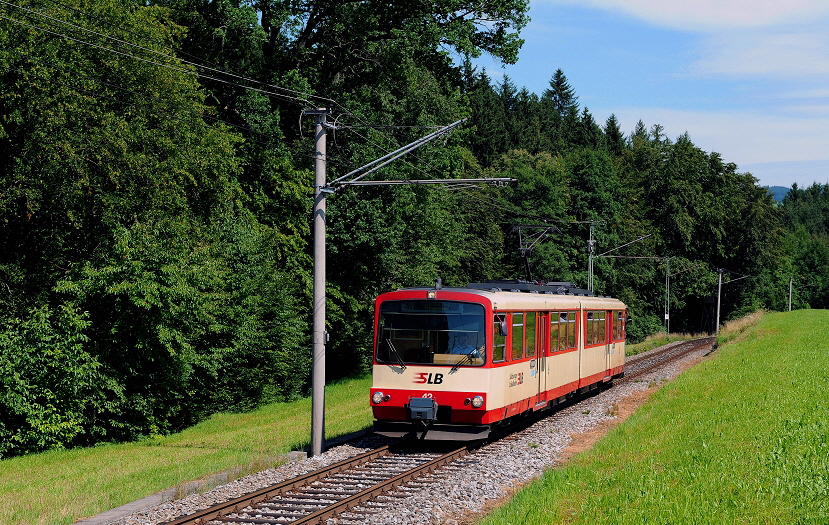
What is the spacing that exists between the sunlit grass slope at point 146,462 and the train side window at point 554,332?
4714 millimetres

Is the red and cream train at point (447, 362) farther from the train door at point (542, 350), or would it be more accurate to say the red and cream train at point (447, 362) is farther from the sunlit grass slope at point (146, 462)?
the sunlit grass slope at point (146, 462)

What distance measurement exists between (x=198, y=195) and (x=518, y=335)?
14.7 metres

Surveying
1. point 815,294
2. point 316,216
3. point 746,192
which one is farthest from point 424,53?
point 815,294

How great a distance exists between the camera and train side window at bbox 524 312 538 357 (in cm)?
1789

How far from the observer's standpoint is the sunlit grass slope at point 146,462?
11.8m

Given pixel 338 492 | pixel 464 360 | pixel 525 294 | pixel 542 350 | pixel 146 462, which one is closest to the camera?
pixel 338 492

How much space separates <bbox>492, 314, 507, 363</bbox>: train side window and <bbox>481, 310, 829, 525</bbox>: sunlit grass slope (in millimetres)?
2422

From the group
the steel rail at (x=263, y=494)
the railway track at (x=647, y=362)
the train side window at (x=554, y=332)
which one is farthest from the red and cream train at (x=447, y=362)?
the railway track at (x=647, y=362)

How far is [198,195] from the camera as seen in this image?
92.4ft

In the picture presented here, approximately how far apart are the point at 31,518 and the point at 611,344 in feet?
66.2

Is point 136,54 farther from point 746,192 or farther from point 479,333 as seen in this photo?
point 746,192

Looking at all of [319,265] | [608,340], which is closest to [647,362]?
[608,340]

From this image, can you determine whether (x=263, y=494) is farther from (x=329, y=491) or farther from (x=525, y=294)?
(x=525, y=294)

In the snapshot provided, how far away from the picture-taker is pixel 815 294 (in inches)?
4943
